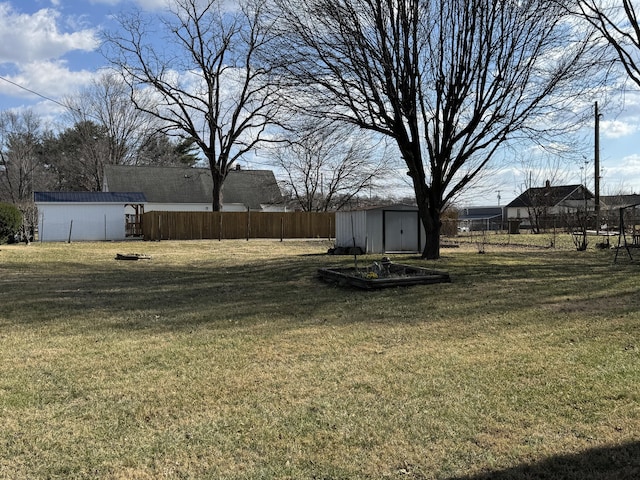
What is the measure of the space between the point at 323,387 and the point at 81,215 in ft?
97.5

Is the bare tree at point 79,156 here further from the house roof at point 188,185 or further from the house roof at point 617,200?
the house roof at point 617,200

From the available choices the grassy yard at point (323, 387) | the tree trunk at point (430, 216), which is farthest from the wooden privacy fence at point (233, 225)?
the grassy yard at point (323, 387)

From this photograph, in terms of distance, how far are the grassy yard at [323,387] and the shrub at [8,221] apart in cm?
1413

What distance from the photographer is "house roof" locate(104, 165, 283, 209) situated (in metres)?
41.6

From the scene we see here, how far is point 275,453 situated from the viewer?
3012mm

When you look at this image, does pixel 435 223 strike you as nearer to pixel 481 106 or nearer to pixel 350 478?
pixel 481 106

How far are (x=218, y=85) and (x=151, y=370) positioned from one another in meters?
31.3

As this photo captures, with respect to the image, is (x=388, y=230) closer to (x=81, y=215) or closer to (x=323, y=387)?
(x=323, y=387)

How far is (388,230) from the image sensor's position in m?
19.3

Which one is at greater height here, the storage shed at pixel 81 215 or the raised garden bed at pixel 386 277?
the storage shed at pixel 81 215

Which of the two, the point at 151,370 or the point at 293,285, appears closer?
the point at 151,370

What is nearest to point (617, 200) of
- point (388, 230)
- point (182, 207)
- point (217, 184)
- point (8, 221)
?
point (217, 184)

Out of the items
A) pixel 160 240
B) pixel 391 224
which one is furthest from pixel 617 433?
pixel 160 240

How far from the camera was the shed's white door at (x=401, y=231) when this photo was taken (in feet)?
63.4
